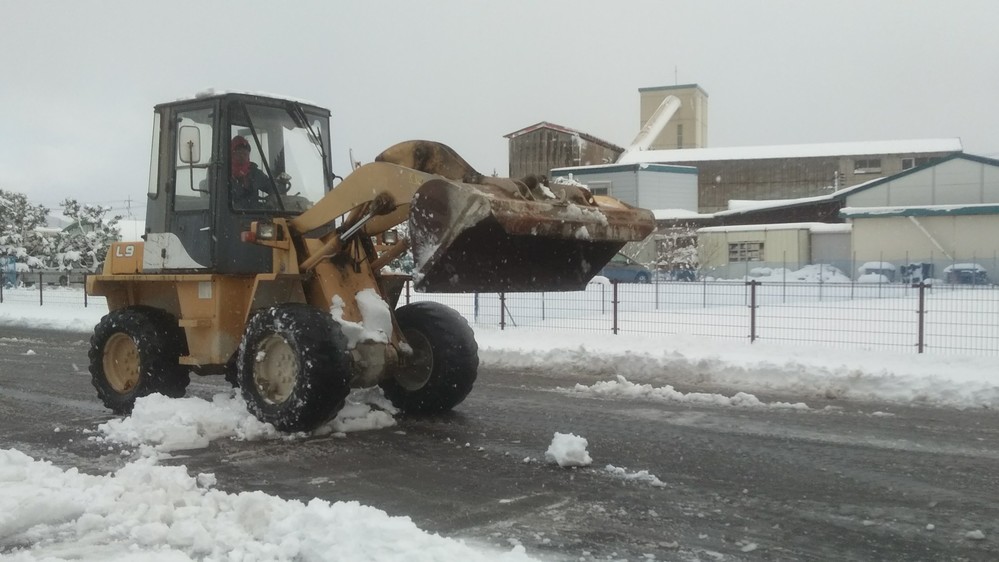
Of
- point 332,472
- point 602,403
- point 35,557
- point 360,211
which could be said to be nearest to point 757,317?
point 602,403

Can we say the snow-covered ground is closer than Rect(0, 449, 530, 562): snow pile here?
No

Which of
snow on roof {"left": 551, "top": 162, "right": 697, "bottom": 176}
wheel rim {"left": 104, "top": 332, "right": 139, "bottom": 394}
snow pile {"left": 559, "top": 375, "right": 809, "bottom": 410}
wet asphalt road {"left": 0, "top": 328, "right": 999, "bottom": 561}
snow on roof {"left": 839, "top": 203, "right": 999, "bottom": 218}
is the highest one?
snow on roof {"left": 551, "top": 162, "right": 697, "bottom": 176}

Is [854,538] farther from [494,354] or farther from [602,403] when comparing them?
[494,354]

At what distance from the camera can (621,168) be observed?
48000mm

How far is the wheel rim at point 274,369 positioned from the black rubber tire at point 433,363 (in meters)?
1.23

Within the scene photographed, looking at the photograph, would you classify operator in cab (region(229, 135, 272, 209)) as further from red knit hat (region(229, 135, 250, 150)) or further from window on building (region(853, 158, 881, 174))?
window on building (region(853, 158, 881, 174))

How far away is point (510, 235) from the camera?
6898 mm

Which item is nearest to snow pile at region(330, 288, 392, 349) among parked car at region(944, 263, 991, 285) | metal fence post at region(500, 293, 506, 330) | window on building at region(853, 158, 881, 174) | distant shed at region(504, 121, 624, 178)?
metal fence post at region(500, 293, 506, 330)

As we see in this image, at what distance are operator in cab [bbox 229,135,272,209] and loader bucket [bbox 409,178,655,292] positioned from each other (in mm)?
2266

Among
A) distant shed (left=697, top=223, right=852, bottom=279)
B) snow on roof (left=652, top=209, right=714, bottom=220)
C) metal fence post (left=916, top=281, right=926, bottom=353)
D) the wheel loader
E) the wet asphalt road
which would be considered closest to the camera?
the wet asphalt road

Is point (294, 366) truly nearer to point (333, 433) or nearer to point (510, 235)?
point (333, 433)

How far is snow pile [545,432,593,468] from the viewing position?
6.61 metres

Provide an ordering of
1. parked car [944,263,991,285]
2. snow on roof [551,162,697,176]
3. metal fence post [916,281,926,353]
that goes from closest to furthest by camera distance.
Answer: metal fence post [916,281,926,353] → parked car [944,263,991,285] → snow on roof [551,162,697,176]

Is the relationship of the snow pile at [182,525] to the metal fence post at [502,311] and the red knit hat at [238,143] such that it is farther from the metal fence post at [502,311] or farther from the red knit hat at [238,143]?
the metal fence post at [502,311]
